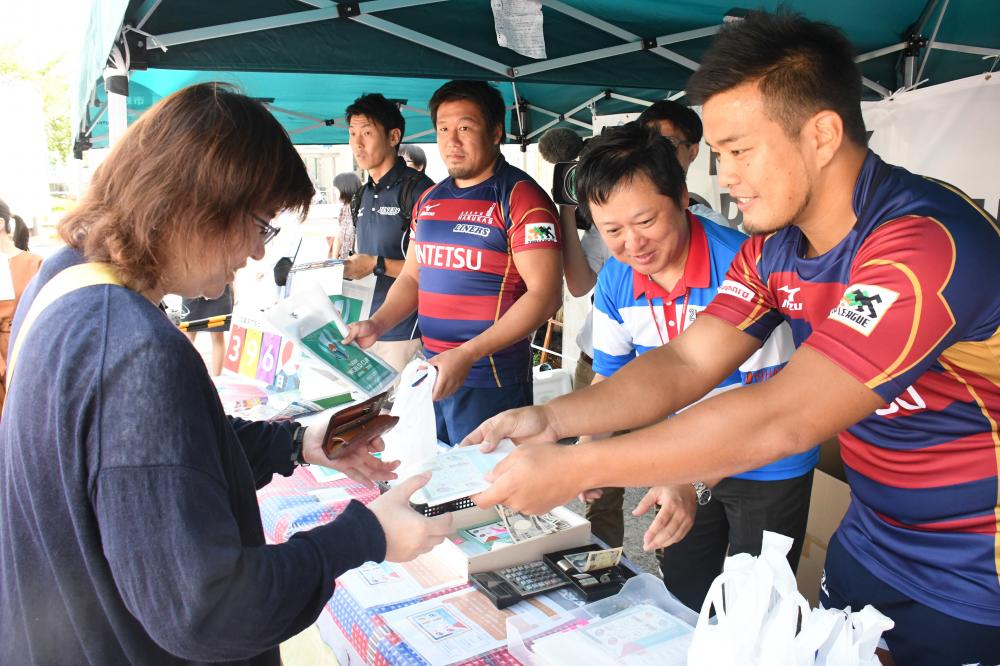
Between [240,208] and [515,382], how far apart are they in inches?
80.2

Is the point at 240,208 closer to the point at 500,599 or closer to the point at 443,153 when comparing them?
the point at 500,599

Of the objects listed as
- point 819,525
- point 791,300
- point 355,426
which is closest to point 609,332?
point 791,300

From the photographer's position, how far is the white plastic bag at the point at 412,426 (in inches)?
66.2

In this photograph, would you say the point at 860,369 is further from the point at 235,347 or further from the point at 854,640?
the point at 235,347

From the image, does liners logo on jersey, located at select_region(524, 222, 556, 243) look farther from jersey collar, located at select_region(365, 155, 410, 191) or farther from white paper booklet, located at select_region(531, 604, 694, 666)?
white paper booklet, located at select_region(531, 604, 694, 666)

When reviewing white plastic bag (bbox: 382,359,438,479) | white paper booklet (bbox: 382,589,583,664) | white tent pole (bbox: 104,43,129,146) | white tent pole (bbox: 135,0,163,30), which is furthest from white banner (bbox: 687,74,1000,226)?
white tent pole (bbox: 104,43,129,146)

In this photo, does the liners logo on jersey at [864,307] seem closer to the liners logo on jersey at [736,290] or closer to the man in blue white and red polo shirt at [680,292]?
the liners logo on jersey at [736,290]

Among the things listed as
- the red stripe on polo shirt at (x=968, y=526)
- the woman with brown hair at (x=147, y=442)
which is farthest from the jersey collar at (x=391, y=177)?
the red stripe on polo shirt at (x=968, y=526)

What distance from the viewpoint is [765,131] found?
1.30m

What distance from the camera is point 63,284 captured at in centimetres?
90

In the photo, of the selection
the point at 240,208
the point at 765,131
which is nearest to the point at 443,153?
the point at 765,131

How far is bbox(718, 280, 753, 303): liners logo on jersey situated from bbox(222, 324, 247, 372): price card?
221 centimetres

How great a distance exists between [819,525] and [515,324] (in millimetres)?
1592

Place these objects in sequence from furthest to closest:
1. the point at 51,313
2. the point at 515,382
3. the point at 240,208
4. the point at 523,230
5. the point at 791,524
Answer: the point at 515,382
the point at 523,230
the point at 791,524
the point at 240,208
the point at 51,313
